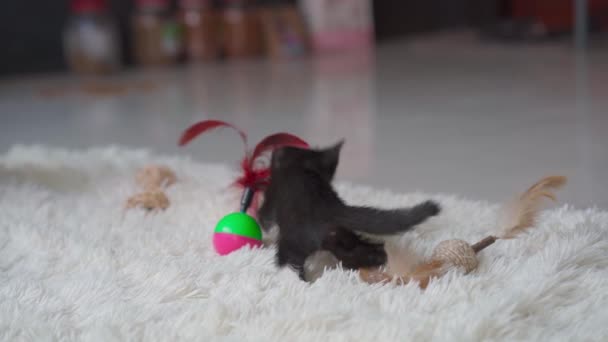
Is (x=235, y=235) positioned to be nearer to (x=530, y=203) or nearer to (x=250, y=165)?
(x=250, y=165)

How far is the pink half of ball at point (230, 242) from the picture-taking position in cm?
63

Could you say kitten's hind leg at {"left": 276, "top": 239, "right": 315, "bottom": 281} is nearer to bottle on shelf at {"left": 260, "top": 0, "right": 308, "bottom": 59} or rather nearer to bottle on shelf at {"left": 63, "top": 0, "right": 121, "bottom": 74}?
bottle on shelf at {"left": 63, "top": 0, "right": 121, "bottom": 74}

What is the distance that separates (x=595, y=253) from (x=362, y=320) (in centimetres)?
21

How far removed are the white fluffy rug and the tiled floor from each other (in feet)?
0.78

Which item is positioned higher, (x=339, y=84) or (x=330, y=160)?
(x=330, y=160)

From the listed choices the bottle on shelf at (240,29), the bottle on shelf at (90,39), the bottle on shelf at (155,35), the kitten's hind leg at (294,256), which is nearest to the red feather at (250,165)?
the kitten's hind leg at (294,256)

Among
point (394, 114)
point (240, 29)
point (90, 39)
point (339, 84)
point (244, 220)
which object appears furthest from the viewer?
point (240, 29)

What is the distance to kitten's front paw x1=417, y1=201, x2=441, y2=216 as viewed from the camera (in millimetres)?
554

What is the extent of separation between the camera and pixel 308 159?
643 millimetres

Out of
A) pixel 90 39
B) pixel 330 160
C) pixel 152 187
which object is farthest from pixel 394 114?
pixel 90 39

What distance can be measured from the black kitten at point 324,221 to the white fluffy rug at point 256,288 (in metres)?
0.02

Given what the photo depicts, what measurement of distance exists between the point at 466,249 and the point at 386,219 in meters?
0.06

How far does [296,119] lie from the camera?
1.45 metres

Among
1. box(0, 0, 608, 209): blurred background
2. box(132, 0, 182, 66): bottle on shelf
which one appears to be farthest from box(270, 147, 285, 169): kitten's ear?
box(132, 0, 182, 66): bottle on shelf
